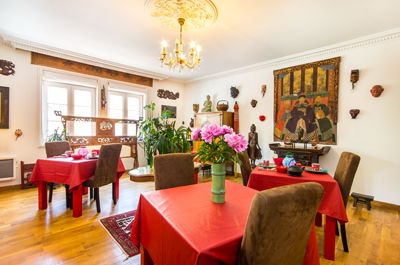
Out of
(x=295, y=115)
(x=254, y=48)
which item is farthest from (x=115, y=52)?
(x=295, y=115)

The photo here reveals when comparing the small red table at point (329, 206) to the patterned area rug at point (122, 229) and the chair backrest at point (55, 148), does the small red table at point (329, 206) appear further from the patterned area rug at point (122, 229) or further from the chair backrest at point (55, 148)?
the chair backrest at point (55, 148)

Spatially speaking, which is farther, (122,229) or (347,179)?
(122,229)

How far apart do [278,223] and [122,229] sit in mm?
2117

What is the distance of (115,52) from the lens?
4035 millimetres

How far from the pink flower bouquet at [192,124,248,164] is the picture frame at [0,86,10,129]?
4177 millimetres

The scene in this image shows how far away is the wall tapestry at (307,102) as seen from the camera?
3.65m

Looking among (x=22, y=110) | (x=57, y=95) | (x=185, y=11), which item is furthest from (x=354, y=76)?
(x=22, y=110)

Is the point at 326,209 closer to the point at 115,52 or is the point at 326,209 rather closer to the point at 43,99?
the point at 115,52

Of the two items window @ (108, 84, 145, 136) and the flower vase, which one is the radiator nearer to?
window @ (108, 84, 145, 136)

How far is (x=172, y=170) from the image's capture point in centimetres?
191

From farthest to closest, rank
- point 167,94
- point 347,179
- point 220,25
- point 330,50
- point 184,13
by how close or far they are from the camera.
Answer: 1. point 167,94
2. point 330,50
3. point 220,25
4. point 184,13
5. point 347,179

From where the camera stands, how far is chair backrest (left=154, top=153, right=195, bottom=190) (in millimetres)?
1829

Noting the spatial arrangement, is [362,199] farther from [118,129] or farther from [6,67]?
[6,67]

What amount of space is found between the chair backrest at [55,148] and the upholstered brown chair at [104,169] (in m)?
1.08
